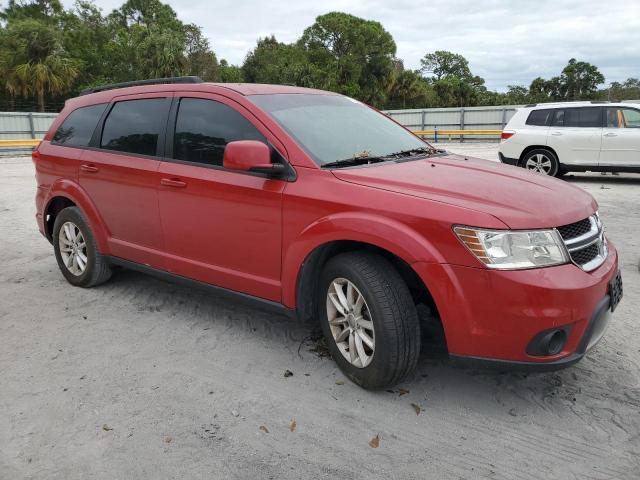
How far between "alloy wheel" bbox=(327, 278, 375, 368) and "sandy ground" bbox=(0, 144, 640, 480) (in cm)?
22

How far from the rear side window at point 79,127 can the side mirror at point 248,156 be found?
212 centimetres

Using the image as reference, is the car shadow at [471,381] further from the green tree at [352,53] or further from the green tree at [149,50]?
the green tree at [352,53]

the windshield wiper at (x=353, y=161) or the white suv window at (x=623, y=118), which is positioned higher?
the white suv window at (x=623, y=118)

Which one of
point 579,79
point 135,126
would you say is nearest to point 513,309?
point 135,126

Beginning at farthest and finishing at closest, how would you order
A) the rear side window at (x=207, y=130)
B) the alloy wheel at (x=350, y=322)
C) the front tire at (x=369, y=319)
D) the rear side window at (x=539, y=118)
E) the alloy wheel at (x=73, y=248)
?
the rear side window at (x=539, y=118) → the alloy wheel at (x=73, y=248) → the rear side window at (x=207, y=130) → the alloy wheel at (x=350, y=322) → the front tire at (x=369, y=319)

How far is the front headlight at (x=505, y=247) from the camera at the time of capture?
2727 millimetres

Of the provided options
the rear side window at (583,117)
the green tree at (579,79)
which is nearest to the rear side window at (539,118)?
the rear side window at (583,117)

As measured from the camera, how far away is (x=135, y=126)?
14.8 feet

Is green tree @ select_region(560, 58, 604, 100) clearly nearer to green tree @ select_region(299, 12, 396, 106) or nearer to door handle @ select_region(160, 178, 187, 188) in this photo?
green tree @ select_region(299, 12, 396, 106)

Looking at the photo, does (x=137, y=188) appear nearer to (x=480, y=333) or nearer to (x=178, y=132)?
(x=178, y=132)

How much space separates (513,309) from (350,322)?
926 millimetres

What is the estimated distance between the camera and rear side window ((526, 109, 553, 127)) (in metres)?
11.9

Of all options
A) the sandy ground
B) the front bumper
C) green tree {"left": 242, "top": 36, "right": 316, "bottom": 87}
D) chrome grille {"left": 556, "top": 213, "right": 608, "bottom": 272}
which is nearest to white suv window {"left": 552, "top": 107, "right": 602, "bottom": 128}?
the sandy ground

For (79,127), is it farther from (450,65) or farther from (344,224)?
(450,65)
